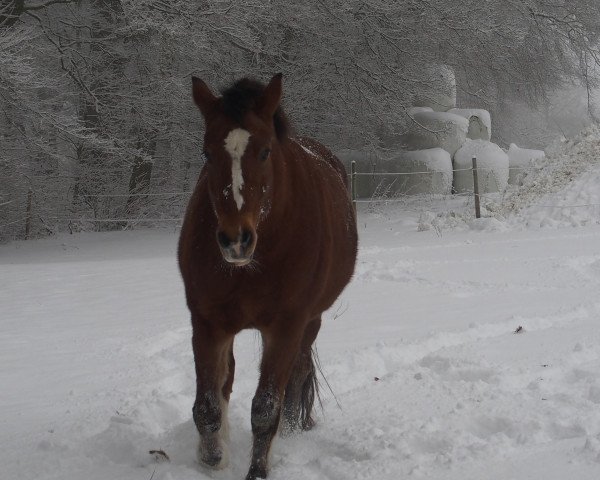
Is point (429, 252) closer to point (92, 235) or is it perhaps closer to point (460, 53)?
point (460, 53)

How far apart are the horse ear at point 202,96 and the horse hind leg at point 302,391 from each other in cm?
163

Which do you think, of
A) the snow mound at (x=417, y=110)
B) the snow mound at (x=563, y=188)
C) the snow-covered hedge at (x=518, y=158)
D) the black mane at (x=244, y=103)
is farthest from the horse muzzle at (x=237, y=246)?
the snow-covered hedge at (x=518, y=158)

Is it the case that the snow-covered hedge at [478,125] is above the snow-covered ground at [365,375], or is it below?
above

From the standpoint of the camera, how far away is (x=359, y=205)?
57.7 feet

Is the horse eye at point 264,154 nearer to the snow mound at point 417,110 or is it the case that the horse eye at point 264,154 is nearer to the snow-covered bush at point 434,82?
the snow-covered bush at point 434,82

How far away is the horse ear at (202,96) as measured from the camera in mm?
2822

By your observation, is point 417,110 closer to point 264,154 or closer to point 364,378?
point 364,378

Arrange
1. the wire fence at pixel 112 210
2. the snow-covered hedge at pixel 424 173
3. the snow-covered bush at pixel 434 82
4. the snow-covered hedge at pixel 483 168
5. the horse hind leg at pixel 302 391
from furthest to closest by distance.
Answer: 1. the snow-covered hedge at pixel 483 168
2. the snow-covered hedge at pixel 424 173
3. the snow-covered bush at pixel 434 82
4. the wire fence at pixel 112 210
5. the horse hind leg at pixel 302 391

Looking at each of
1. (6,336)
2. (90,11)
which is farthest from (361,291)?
(90,11)

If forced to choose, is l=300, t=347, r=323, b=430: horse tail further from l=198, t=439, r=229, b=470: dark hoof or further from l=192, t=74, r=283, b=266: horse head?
l=192, t=74, r=283, b=266: horse head

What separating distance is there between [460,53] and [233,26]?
6385mm

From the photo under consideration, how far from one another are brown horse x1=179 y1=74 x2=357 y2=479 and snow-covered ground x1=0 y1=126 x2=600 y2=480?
39cm

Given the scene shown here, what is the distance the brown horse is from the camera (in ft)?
8.52

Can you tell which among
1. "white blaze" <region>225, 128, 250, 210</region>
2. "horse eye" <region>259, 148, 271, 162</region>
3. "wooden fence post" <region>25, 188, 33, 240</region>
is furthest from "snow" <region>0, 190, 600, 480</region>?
"wooden fence post" <region>25, 188, 33, 240</region>
